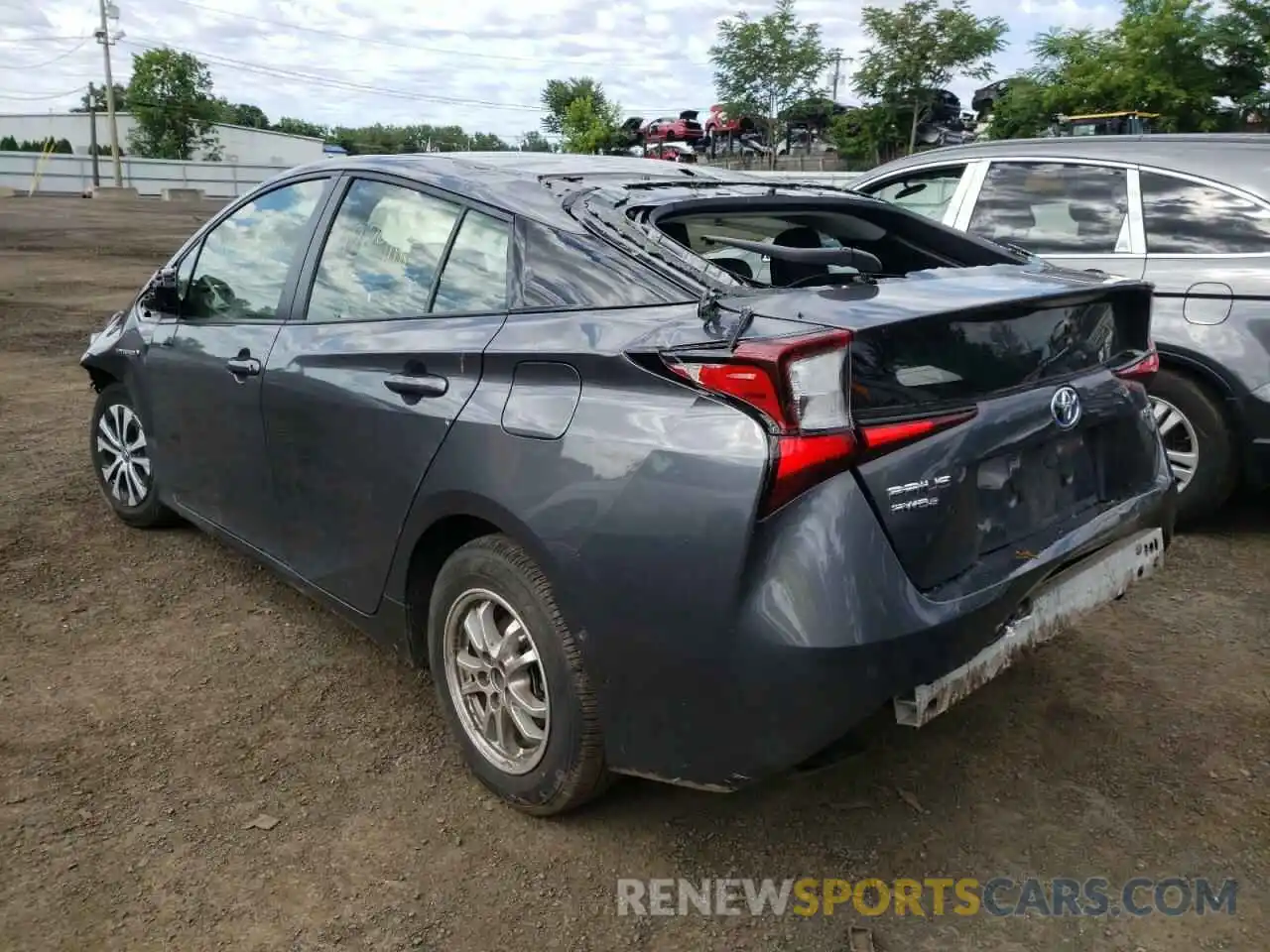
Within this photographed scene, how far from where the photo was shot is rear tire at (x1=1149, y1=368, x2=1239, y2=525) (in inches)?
182

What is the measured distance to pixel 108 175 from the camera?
5391cm

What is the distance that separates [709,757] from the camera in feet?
7.34

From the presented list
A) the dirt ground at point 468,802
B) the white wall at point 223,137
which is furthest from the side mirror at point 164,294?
the white wall at point 223,137

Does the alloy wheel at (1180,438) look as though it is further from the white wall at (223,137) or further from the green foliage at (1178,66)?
the white wall at (223,137)

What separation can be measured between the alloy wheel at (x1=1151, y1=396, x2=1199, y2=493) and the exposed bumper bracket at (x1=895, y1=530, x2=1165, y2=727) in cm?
204

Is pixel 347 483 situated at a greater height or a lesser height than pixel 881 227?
lesser

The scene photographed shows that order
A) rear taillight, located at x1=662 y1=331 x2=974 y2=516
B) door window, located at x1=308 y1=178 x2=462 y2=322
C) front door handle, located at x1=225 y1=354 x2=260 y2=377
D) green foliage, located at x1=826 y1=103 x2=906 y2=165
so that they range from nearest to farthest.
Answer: rear taillight, located at x1=662 y1=331 x2=974 y2=516, door window, located at x1=308 y1=178 x2=462 y2=322, front door handle, located at x1=225 y1=354 x2=260 y2=377, green foliage, located at x1=826 y1=103 x2=906 y2=165

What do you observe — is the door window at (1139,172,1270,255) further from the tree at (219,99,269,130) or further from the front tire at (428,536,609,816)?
the tree at (219,99,269,130)

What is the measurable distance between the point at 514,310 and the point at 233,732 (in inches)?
62.0

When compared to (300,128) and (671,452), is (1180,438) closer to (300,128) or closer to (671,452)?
(671,452)

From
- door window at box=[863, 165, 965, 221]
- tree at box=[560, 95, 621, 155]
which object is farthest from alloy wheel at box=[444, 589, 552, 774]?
tree at box=[560, 95, 621, 155]

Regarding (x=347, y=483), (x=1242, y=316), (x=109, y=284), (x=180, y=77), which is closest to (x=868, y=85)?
(x=109, y=284)

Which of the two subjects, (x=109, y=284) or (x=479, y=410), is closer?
(x=479, y=410)

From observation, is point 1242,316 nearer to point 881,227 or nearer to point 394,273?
point 881,227
